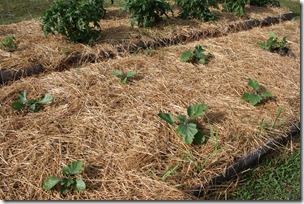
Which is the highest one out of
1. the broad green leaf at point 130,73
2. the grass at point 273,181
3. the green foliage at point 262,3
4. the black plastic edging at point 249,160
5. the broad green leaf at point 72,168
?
the green foliage at point 262,3

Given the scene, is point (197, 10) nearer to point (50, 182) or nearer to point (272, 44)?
point (272, 44)

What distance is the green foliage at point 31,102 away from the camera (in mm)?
2631

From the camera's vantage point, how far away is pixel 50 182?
200 cm

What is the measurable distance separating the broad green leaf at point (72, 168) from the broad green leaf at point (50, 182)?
8cm

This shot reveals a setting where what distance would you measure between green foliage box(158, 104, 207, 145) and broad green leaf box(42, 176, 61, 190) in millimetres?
936

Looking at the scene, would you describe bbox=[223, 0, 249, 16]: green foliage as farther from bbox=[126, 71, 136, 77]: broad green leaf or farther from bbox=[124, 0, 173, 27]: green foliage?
bbox=[126, 71, 136, 77]: broad green leaf

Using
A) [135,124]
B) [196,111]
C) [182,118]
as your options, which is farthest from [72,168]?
[196,111]

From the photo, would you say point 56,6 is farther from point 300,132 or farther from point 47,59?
point 300,132

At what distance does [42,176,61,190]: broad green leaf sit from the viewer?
1.98 metres

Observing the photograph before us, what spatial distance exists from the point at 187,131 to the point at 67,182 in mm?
994

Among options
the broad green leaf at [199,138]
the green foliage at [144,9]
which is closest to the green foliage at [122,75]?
the broad green leaf at [199,138]

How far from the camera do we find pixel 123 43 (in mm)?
3865

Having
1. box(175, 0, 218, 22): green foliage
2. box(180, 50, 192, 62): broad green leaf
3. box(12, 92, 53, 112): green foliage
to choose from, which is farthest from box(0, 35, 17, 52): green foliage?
box(175, 0, 218, 22): green foliage

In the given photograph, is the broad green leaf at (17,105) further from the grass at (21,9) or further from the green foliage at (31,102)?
the grass at (21,9)
